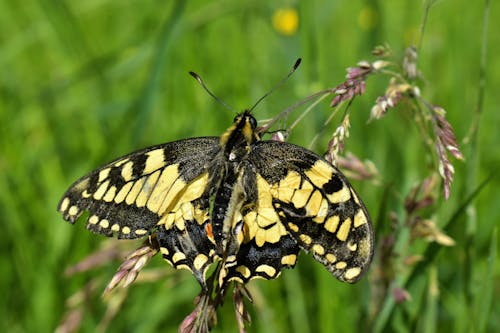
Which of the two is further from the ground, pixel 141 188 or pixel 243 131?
pixel 243 131

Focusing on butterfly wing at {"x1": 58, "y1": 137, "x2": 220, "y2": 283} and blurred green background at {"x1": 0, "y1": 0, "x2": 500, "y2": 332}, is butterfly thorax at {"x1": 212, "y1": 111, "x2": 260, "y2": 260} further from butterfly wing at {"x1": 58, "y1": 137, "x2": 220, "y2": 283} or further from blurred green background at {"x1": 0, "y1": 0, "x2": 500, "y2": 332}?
blurred green background at {"x1": 0, "y1": 0, "x2": 500, "y2": 332}

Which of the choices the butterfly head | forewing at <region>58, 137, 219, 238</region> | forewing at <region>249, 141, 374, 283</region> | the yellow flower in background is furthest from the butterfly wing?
the yellow flower in background

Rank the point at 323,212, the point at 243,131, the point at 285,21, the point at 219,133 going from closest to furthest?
the point at 323,212, the point at 243,131, the point at 219,133, the point at 285,21

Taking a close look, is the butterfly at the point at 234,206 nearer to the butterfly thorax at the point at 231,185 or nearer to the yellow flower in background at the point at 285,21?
the butterfly thorax at the point at 231,185

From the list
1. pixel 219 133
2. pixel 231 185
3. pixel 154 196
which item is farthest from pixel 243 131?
pixel 219 133

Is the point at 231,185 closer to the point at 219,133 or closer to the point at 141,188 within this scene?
the point at 141,188

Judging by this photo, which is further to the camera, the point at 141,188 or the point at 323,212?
the point at 141,188

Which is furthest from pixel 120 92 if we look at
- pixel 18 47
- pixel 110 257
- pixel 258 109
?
pixel 110 257
